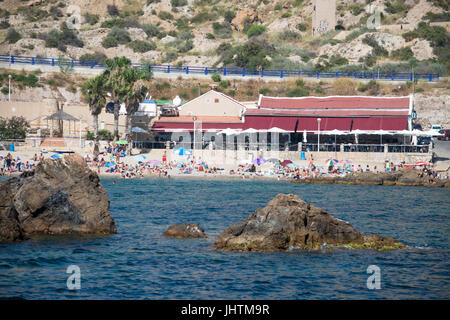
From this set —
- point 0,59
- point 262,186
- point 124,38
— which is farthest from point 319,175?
point 124,38

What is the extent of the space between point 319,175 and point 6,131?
2598 centimetres

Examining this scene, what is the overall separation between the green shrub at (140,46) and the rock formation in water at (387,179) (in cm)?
5475

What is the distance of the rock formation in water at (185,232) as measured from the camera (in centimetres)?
2277

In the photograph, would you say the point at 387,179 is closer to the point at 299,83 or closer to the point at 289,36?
the point at 299,83

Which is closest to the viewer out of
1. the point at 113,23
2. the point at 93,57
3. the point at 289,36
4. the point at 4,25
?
the point at 93,57

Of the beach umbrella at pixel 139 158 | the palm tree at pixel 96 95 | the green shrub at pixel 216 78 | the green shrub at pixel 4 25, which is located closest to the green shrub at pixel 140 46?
the green shrub at pixel 4 25

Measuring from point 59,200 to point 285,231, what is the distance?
820 centimetres

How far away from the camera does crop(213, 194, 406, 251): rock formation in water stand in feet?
66.6

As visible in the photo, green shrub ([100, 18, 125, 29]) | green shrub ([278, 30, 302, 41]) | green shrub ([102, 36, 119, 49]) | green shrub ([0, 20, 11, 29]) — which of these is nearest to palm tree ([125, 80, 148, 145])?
green shrub ([102, 36, 119, 49])

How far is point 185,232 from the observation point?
22.8 meters

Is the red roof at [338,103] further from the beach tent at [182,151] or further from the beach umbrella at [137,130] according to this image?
the beach umbrella at [137,130]

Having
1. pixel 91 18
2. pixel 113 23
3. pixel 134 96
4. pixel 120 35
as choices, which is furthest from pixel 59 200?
pixel 91 18

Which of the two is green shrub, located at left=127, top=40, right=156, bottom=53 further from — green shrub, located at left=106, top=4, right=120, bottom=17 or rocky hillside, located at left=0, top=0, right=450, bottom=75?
green shrub, located at left=106, top=4, right=120, bottom=17
